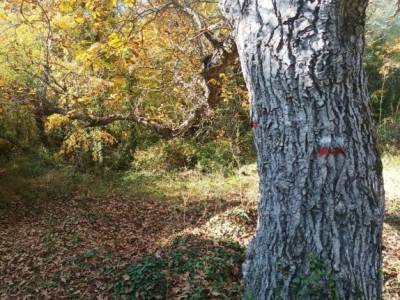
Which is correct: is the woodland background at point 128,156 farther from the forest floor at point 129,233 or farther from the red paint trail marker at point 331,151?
the red paint trail marker at point 331,151

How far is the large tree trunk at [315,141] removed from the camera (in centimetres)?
219

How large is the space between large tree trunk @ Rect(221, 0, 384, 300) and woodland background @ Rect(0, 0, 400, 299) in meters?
0.16

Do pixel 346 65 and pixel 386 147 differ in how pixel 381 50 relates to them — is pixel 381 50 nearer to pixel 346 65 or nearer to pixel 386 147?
pixel 386 147

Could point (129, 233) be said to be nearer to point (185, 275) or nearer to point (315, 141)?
point (185, 275)

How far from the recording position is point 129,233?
22.3ft

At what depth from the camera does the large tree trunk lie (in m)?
2.19

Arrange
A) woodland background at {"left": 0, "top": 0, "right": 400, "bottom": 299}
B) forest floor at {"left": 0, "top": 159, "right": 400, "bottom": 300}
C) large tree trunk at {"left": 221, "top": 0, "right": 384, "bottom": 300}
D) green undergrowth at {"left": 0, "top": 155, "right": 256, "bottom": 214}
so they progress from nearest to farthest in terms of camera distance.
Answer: large tree trunk at {"left": 221, "top": 0, "right": 384, "bottom": 300} → forest floor at {"left": 0, "top": 159, "right": 400, "bottom": 300} → woodland background at {"left": 0, "top": 0, "right": 400, "bottom": 299} → green undergrowth at {"left": 0, "top": 155, "right": 256, "bottom": 214}

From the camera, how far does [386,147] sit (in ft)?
37.7

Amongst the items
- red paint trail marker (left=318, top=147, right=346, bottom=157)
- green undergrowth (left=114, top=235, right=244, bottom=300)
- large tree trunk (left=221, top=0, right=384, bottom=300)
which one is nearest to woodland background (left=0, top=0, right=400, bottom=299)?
green undergrowth (left=114, top=235, right=244, bottom=300)

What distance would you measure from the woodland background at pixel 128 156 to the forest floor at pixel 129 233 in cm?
2

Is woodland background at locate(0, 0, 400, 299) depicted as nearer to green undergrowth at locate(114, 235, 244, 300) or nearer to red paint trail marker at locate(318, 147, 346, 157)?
green undergrowth at locate(114, 235, 244, 300)

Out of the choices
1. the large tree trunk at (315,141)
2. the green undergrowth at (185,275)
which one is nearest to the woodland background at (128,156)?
the green undergrowth at (185,275)

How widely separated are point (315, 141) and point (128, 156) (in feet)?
35.1

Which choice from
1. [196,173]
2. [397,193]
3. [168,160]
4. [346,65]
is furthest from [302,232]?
[168,160]
